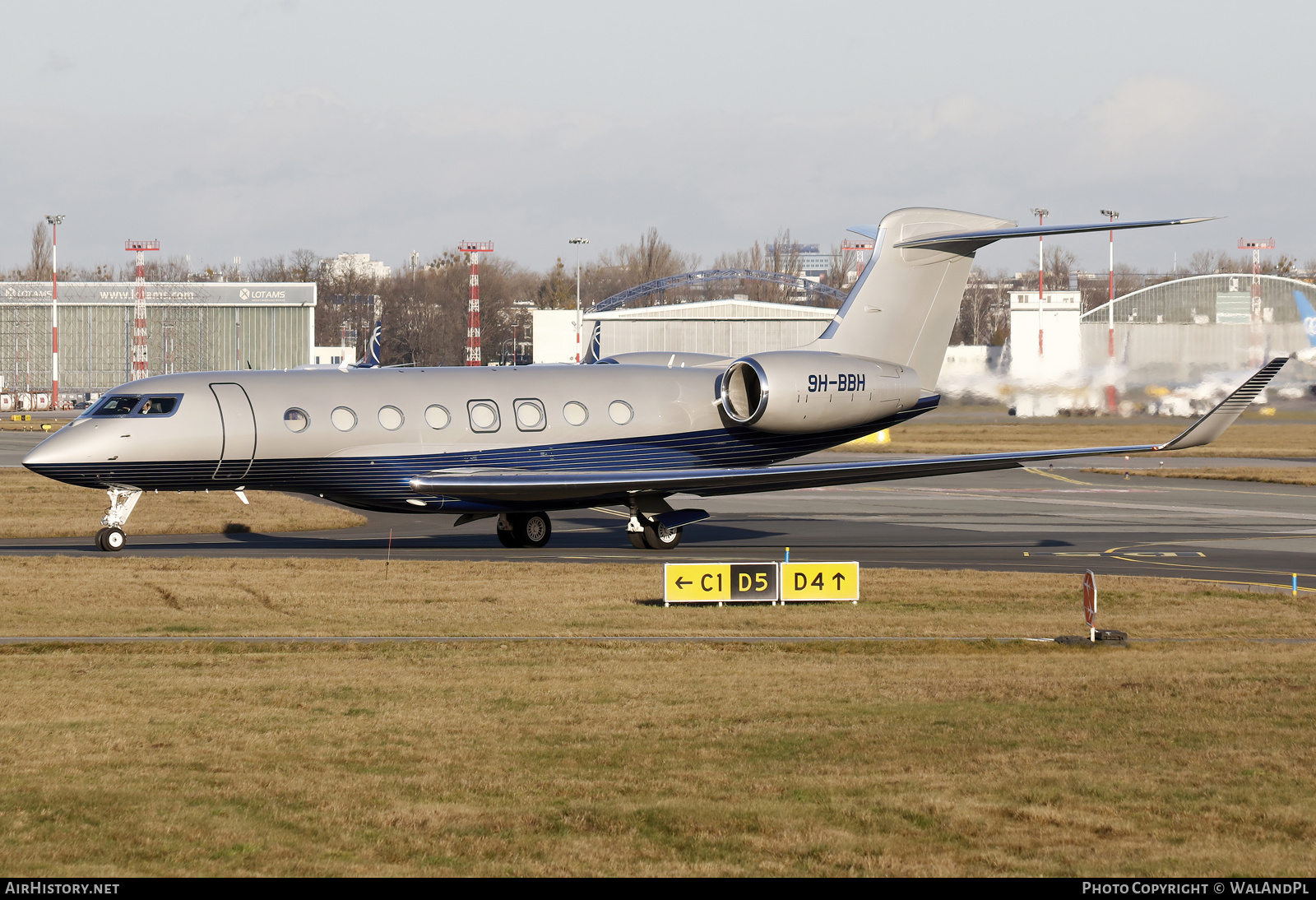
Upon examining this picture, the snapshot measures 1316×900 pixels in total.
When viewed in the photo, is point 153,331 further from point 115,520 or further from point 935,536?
point 935,536

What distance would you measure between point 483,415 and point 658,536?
4652 mm

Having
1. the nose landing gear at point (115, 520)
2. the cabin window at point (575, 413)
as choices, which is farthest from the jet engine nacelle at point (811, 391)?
the nose landing gear at point (115, 520)

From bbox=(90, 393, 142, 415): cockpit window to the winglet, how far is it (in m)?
19.5

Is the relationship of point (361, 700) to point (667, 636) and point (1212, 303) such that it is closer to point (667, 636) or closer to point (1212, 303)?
point (667, 636)

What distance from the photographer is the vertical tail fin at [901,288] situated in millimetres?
31469

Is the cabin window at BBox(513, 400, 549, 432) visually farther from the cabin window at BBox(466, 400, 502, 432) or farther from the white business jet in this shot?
the cabin window at BBox(466, 400, 502, 432)

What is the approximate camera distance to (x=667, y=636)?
18.3 metres

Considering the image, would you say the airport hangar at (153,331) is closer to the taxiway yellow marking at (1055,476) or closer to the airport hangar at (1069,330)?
the airport hangar at (1069,330)

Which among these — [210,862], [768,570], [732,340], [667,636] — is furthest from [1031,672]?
[732,340]

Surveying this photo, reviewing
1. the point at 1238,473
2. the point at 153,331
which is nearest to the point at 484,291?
the point at 153,331

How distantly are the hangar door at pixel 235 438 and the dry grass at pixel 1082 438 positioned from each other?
30028 millimetres

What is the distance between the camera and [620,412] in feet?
98.4

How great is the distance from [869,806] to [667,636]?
873cm

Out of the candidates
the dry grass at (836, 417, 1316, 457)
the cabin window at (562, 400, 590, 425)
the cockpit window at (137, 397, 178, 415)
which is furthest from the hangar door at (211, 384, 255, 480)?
the dry grass at (836, 417, 1316, 457)
